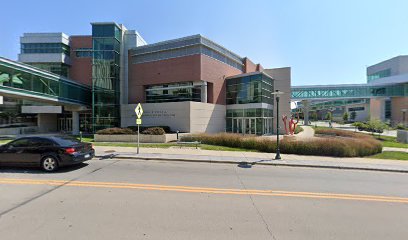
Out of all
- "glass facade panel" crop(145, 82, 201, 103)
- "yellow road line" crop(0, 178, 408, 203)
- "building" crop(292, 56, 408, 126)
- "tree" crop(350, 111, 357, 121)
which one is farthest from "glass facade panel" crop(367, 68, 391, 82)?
"yellow road line" crop(0, 178, 408, 203)

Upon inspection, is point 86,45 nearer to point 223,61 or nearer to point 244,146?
point 223,61

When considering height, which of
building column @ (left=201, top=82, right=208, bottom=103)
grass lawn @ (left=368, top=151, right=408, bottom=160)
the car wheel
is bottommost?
grass lawn @ (left=368, top=151, right=408, bottom=160)

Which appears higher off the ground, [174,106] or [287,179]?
[174,106]

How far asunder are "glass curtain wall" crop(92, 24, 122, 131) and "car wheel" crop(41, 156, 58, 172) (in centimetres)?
2052

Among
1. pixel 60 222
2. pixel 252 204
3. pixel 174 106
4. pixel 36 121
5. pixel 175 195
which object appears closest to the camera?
pixel 60 222

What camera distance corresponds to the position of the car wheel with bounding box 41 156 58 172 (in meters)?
8.37

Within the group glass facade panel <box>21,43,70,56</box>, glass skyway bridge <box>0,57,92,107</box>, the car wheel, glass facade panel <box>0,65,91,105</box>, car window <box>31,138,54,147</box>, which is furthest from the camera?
glass facade panel <box>21,43,70,56</box>

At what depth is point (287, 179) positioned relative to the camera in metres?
8.05

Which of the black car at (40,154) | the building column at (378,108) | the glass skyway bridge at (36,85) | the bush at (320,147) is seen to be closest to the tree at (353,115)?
the building column at (378,108)

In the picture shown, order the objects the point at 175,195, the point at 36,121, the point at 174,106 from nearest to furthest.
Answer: the point at 175,195 → the point at 174,106 → the point at 36,121

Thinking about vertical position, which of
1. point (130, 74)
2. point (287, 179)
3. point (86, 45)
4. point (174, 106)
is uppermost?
point (86, 45)

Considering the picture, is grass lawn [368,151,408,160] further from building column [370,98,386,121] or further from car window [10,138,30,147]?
building column [370,98,386,121]

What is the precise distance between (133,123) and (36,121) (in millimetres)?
23158

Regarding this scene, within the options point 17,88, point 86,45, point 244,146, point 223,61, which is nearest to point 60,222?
point 244,146
